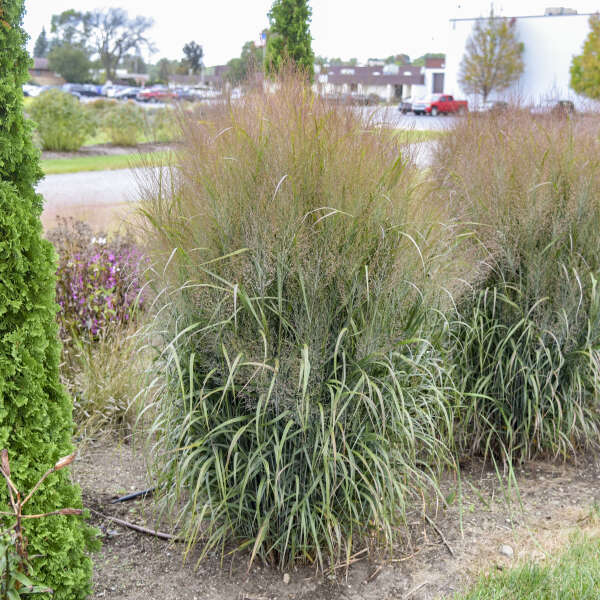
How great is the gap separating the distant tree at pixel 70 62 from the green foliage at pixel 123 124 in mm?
50048

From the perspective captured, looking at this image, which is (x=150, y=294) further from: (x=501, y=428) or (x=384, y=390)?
(x=501, y=428)

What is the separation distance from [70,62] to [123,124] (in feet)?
167

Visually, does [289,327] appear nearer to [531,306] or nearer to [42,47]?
[531,306]

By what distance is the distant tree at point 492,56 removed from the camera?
123 ft

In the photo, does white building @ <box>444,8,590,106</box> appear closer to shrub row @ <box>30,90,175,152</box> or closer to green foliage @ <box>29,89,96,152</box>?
shrub row @ <box>30,90,175,152</box>

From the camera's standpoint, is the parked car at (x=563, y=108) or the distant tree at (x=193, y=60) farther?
the parked car at (x=563, y=108)

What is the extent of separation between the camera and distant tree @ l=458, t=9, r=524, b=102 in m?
37.4

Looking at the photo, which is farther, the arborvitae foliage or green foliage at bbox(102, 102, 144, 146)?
green foliage at bbox(102, 102, 144, 146)

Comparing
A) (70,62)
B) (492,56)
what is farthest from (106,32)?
(492,56)

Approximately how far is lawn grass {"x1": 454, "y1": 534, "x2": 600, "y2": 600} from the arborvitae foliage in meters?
1.50

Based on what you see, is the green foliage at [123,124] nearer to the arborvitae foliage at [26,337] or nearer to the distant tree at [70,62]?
the arborvitae foliage at [26,337]

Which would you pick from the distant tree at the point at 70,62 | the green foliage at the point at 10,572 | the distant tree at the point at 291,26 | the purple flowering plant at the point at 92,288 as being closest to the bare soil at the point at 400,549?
the green foliage at the point at 10,572

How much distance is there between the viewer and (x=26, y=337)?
2193 mm

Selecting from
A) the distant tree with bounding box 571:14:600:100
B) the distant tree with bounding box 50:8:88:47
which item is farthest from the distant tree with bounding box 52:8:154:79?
the distant tree with bounding box 571:14:600:100
